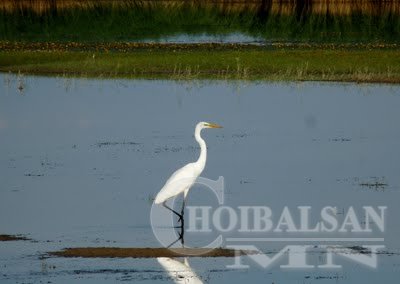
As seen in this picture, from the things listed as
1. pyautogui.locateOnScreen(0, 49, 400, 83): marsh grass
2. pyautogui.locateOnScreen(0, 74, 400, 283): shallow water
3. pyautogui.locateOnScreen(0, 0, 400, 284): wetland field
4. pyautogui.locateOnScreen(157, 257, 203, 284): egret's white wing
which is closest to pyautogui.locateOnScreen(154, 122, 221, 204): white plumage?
pyautogui.locateOnScreen(0, 0, 400, 284): wetland field

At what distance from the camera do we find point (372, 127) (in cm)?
2539

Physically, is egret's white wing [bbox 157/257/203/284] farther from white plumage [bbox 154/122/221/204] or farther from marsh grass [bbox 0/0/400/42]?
marsh grass [bbox 0/0/400/42]

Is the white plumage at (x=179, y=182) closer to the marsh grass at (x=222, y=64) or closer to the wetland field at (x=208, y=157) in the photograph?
the wetland field at (x=208, y=157)

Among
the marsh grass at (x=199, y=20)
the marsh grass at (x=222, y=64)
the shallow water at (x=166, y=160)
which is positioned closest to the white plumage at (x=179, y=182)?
the shallow water at (x=166, y=160)

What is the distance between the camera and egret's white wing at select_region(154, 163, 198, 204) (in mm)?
16047

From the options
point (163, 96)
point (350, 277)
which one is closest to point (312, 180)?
point (350, 277)

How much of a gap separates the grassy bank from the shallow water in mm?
1687

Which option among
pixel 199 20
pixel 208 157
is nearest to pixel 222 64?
pixel 208 157

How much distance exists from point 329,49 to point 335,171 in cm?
2116

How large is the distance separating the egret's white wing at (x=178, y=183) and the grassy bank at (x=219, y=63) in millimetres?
17483

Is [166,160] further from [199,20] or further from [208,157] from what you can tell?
[199,20]

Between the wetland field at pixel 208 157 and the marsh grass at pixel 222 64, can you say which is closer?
the wetland field at pixel 208 157

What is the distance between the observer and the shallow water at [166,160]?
14.0 m

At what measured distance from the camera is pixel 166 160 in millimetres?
21203
